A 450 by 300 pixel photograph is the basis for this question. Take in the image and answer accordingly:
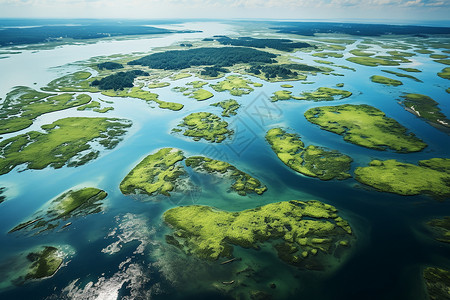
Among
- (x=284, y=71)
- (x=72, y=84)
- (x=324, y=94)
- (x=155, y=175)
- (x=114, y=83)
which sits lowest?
(x=155, y=175)

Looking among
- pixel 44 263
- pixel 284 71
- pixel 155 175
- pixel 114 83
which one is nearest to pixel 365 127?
pixel 155 175

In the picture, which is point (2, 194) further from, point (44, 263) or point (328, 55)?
point (328, 55)

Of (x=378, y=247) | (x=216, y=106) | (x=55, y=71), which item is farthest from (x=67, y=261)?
(x=55, y=71)

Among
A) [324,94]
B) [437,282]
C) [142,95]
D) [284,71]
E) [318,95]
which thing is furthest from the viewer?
[284,71]

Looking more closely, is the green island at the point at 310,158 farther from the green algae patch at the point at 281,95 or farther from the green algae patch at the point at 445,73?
the green algae patch at the point at 445,73

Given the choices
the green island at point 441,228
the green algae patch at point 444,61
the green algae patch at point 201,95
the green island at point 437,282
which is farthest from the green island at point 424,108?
the green algae patch at point 444,61

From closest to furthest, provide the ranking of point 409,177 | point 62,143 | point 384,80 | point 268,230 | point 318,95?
point 268,230
point 409,177
point 62,143
point 318,95
point 384,80

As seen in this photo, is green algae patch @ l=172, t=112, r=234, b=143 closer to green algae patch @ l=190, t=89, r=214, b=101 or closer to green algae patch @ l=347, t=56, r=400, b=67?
green algae patch @ l=190, t=89, r=214, b=101
